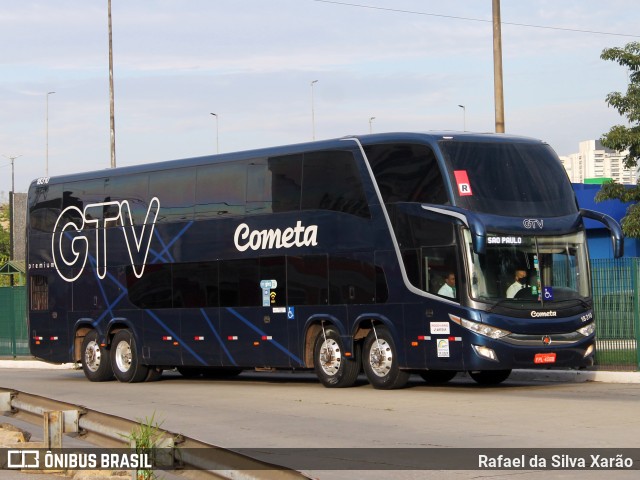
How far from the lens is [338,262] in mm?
21438

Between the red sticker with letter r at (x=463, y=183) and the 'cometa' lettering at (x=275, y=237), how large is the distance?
329 centimetres

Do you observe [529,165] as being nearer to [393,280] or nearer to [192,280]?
[393,280]

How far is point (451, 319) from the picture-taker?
1961cm

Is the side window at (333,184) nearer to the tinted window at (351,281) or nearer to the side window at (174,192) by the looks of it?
the tinted window at (351,281)

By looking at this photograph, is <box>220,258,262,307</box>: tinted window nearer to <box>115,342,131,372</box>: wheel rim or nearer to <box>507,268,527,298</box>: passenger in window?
<box>115,342,131,372</box>: wheel rim

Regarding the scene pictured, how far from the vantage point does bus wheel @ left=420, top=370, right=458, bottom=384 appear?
74.1 feet

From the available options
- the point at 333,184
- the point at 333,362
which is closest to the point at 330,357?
the point at 333,362

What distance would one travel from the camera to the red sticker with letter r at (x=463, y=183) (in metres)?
19.5

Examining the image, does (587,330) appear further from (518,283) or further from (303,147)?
(303,147)

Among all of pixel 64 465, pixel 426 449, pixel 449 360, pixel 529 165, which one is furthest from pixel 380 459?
pixel 529 165

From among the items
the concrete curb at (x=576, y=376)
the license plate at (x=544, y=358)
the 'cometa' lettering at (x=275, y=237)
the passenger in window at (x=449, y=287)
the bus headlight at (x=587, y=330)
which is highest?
the 'cometa' lettering at (x=275, y=237)

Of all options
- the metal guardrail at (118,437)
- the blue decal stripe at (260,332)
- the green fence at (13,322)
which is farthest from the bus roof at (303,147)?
the green fence at (13,322)

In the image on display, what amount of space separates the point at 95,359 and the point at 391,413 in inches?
466

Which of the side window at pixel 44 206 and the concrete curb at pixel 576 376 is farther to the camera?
the side window at pixel 44 206
